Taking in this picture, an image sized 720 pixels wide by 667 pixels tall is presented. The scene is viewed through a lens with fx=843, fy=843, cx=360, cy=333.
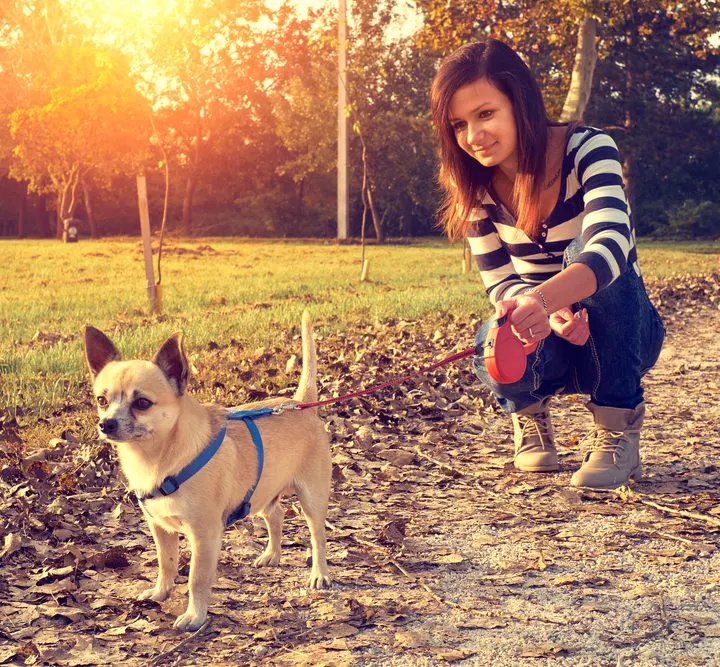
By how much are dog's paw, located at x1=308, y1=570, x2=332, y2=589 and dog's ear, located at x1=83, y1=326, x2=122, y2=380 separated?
Result: 3.89ft

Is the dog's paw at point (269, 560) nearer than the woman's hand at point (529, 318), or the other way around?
the woman's hand at point (529, 318)

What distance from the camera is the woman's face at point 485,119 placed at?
393 centimetres

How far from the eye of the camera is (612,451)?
459 cm

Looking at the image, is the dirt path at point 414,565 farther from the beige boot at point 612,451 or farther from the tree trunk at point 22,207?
the tree trunk at point 22,207

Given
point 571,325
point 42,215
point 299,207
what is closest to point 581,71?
point 571,325

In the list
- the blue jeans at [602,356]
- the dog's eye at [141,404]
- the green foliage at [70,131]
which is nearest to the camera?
the dog's eye at [141,404]

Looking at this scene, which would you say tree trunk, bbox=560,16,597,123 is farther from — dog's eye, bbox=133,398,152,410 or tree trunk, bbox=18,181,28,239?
tree trunk, bbox=18,181,28,239

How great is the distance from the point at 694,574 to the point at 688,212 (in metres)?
40.1

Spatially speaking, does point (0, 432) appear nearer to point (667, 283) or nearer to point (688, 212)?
point (667, 283)

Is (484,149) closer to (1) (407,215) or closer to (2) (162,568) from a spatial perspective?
(2) (162,568)

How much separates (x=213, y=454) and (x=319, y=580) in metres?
0.73

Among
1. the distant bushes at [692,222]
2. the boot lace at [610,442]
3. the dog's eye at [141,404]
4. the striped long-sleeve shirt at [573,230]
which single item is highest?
the distant bushes at [692,222]

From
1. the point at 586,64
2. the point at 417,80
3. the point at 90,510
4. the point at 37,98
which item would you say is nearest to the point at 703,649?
the point at 90,510

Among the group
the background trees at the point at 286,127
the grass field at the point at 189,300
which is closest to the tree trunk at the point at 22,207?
the background trees at the point at 286,127
